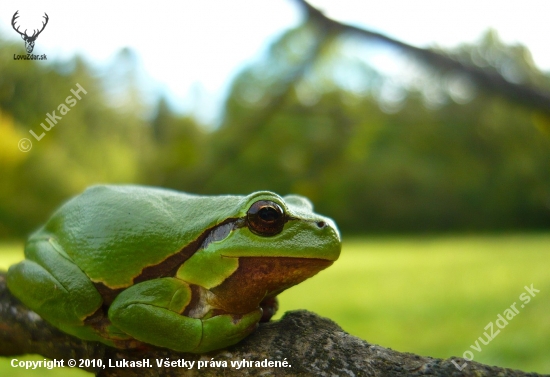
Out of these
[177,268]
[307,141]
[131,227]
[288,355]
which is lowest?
[288,355]

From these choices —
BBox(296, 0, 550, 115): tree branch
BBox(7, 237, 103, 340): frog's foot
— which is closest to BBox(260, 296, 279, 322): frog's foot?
BBox(7, 237, 103, 340): frog's foot

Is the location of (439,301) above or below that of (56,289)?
above

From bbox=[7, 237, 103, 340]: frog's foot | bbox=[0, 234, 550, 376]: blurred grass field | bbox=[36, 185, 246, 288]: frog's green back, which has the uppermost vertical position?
bbox=[0, 234, 550, 376]: blurred grass field

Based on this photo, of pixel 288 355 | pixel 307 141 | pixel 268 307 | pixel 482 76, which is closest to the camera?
pixel 288 355

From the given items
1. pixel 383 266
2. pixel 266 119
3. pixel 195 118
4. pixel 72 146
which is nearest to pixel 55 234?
pixel 266 119

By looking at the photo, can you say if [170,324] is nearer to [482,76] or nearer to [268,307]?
[268,307]

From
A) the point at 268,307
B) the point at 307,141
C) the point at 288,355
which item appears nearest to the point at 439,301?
the point at 307,141

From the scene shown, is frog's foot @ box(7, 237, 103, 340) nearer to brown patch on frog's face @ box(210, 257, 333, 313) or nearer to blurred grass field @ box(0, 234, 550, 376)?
brown patch on frog's face @ box(210, 257, 333, 313)
